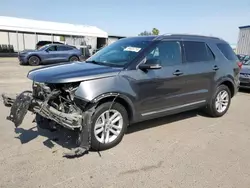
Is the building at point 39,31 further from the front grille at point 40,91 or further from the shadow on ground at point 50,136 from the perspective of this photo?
the front grille at point 40,91

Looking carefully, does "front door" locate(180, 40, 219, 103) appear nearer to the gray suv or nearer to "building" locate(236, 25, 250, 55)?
the gray suv

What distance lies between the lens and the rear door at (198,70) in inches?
192

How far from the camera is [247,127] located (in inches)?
207

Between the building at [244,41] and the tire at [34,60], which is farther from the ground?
the building at [244,41]

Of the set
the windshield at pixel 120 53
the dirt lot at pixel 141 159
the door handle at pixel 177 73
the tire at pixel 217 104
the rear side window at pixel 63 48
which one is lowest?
the dirt lot at pixel 141 159

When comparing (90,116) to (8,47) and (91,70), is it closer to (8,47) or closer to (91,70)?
(91,70)

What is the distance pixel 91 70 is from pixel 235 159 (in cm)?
264

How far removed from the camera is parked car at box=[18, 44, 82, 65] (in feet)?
55.7

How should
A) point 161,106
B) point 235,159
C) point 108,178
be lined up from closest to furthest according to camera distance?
point 108,178 < point 235,159 < point 161,106

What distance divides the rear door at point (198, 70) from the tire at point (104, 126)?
1.62 meters

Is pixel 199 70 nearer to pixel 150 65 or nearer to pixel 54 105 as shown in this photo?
pixel 150 65

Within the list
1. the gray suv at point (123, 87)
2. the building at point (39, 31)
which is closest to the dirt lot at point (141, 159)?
the gray suv at point (123, 87)

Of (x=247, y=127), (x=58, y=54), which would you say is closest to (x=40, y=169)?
(x=247, y=127)

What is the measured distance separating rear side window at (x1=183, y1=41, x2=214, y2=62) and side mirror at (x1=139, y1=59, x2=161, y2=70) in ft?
3.55
